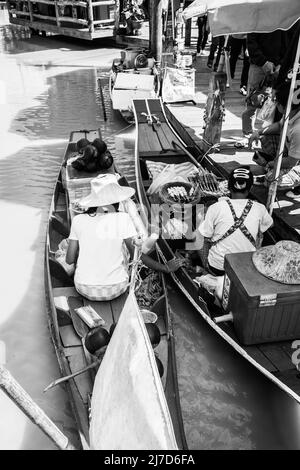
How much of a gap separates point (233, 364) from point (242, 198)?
63.9 inches

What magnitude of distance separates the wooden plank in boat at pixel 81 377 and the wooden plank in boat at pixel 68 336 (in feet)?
0.41

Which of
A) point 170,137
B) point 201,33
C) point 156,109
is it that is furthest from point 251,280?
point 201,33

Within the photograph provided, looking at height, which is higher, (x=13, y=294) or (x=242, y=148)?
(x=242, y=148)

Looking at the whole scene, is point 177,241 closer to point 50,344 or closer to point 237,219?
point 237,219

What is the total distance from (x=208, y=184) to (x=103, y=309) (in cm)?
268

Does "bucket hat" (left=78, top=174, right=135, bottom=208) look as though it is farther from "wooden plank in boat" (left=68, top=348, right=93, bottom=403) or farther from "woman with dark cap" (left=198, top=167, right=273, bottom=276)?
"wooden plank in boat" (left=68, top=348, right=93, bottom=403)

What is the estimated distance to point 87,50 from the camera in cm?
1830

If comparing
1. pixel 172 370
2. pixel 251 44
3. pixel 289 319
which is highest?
pixel 251 44

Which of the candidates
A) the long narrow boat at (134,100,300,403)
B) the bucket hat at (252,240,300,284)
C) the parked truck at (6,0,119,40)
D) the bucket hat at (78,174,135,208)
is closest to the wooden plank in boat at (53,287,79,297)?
the bucket hat at (78,174,135,208)

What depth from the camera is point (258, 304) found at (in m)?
3.26

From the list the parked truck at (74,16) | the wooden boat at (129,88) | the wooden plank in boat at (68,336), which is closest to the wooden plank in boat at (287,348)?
the wooden plank in boat at (68,336)

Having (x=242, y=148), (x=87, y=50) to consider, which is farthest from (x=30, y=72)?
(x=242, y=148)

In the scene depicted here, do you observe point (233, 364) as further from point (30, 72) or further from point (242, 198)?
point (30, 72)

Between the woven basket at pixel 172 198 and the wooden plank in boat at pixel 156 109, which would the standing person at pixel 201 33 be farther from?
the woven basket at pixel 172 198
